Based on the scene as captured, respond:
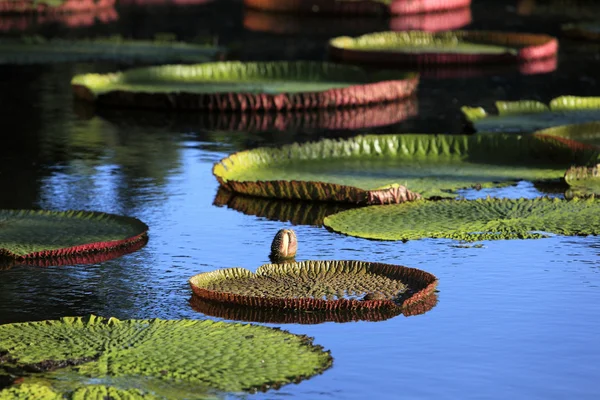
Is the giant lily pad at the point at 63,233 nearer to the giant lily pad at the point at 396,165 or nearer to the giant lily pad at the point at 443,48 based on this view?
the giant lily pad at the point at 396,165

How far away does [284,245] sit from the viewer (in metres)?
5.25

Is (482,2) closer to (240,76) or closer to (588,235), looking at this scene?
(240,76)

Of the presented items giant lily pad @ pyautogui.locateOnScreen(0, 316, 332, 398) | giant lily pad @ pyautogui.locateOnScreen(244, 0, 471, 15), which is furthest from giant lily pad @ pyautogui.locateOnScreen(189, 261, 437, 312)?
giant lily pad @ pyautogui.locateOnScreen(244, 0, 471, 15)

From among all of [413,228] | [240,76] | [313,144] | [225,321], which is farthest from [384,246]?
[240,76]

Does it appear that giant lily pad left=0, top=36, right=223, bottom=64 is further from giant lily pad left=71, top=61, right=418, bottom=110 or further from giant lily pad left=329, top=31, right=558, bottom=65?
giant lily pad left=71, top=61, right=418, bottom=110

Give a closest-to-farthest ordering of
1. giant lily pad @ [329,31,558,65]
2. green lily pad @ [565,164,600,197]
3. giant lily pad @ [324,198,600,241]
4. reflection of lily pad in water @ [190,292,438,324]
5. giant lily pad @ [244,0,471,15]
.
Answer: reflection of lily pad in water @ [190,292,438,324], giant lily pad @ [324,198,600,241], green lily pad @ [565,164,600,197], giant lily pad @ [329,31,558,65], giant lily pad @ [244,0,471,15]

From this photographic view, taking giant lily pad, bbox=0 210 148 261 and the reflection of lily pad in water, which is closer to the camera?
the reflection of lily pad in water

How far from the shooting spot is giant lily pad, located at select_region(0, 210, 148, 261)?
207 inches

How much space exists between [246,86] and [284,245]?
4.91 meters

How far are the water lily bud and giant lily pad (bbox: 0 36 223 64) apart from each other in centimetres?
709

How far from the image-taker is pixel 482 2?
18.8 meters

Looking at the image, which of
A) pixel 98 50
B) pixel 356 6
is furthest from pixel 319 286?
pixel 356 6

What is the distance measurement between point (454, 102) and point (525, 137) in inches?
104

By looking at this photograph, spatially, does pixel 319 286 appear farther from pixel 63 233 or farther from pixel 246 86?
pixel 246 86
